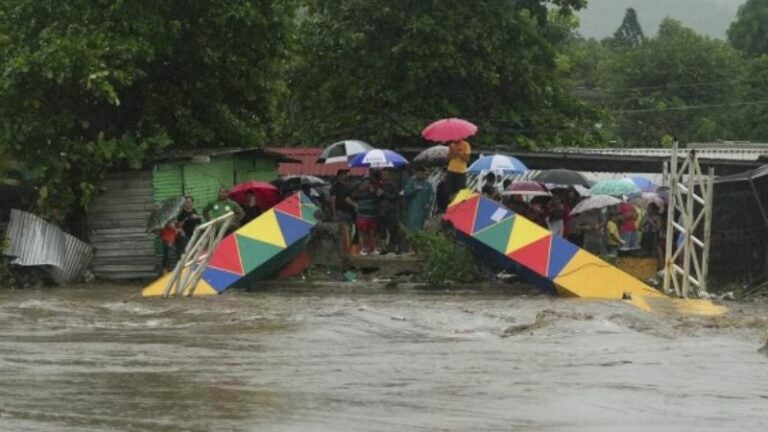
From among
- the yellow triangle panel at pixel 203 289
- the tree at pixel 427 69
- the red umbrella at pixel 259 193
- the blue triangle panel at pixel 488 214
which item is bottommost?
the yellow triangle panel at pixel 203 289

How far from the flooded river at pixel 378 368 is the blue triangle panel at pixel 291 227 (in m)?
2.83

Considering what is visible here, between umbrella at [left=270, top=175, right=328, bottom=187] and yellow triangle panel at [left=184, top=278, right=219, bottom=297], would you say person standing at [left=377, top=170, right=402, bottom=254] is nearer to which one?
yellow triangle panel at [left=184, top=278, right=219, bottom=297]

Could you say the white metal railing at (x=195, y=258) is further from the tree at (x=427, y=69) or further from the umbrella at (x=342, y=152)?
the tree at (x=427, y=69)

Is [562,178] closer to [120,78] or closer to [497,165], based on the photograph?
[497,165]

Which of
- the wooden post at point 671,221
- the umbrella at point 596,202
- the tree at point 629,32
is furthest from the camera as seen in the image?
the tree at point 629,32

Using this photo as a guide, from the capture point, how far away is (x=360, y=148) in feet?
80.5

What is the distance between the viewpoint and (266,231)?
20.0 metres

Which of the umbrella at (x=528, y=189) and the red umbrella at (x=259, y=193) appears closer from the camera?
the umbrella at (x=528, y=189)

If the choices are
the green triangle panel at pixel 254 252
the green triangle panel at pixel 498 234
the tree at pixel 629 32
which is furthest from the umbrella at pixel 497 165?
the tree at pixel 629 32

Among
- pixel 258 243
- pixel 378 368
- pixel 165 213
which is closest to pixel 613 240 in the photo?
pixel 258 243

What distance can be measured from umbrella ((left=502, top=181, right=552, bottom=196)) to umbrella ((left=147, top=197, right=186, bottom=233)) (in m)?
5.59

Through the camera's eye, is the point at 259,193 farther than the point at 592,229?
Yes

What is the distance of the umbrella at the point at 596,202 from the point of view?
66.4 ft

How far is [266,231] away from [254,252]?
41cm
